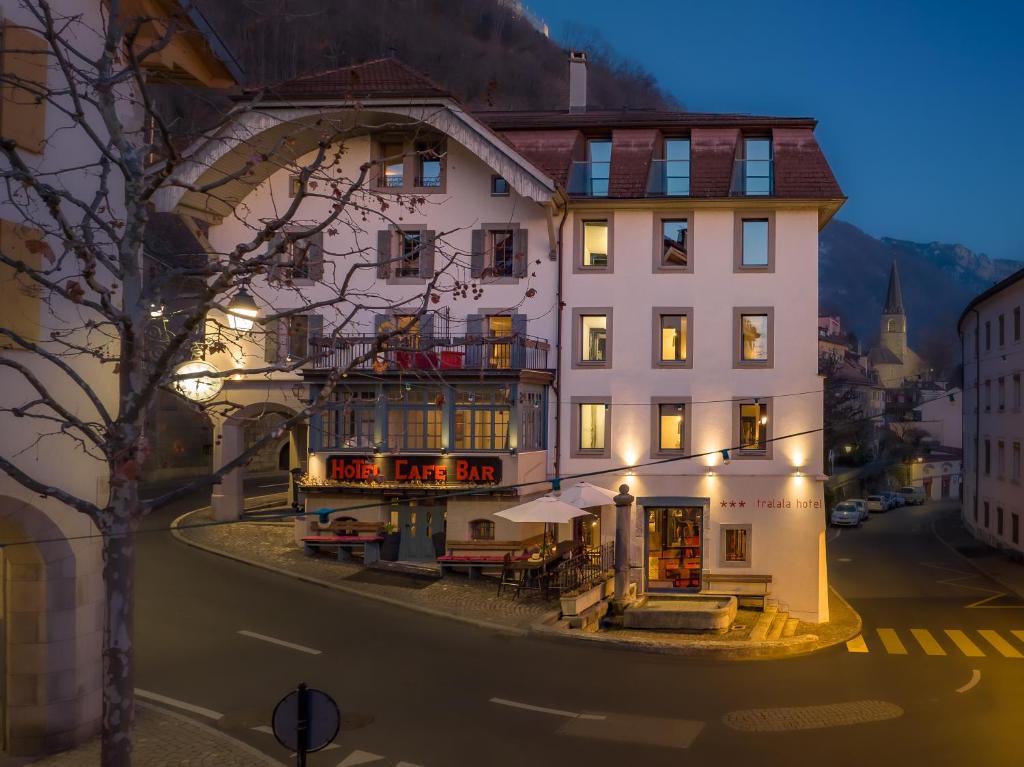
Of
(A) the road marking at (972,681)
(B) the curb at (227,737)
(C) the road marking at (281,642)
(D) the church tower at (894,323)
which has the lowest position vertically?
(A) the road marking at (972,681)

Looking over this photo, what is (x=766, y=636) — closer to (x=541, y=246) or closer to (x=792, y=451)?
(x=792, y=451)

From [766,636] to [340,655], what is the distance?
10.7m

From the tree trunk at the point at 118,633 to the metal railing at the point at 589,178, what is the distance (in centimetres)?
2319

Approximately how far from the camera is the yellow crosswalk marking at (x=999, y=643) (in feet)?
75.6

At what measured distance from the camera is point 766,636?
23562mm

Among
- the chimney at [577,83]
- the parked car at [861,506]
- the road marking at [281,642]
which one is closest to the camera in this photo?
the road marking at [281,642]

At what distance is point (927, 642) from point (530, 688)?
12.9 m

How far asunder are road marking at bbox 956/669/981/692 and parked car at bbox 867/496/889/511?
49.8m

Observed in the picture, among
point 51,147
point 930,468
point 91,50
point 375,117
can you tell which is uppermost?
point 375,117

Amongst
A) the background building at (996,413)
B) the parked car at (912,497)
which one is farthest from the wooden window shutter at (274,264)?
the parked car at (912,497)

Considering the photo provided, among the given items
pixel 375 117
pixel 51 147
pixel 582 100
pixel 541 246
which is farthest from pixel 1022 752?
pixel 582 100

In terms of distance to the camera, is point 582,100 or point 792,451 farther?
point 582,100

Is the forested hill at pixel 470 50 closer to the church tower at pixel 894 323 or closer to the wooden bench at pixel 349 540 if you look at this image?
the wooden bench at pixel 349 540

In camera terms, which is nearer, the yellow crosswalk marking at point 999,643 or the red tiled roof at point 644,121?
the yellow crosswalk marking at point 999,643
